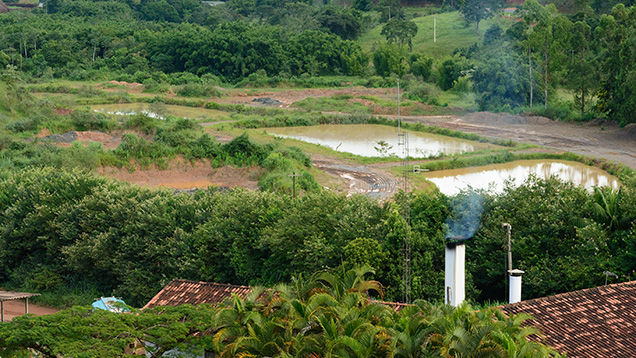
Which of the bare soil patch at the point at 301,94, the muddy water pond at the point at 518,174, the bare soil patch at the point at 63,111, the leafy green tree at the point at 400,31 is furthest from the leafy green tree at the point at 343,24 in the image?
the muddy water pond at the point at 518,174

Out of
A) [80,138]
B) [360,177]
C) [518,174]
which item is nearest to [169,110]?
[80,138]

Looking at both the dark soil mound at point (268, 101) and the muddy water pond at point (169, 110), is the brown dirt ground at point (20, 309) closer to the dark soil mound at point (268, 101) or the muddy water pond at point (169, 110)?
the muddy water pond at point (169, 110)

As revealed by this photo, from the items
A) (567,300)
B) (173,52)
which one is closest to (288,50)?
(173,52)

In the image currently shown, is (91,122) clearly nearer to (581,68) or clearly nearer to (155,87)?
(155,87)

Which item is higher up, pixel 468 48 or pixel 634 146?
pixel 468 48

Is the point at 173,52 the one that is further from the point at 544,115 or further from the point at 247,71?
the point at 544,115

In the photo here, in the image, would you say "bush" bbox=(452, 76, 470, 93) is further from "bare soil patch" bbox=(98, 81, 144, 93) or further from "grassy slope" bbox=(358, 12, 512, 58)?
"bare soil patch" bbox=(98, 81, 144, 93)
